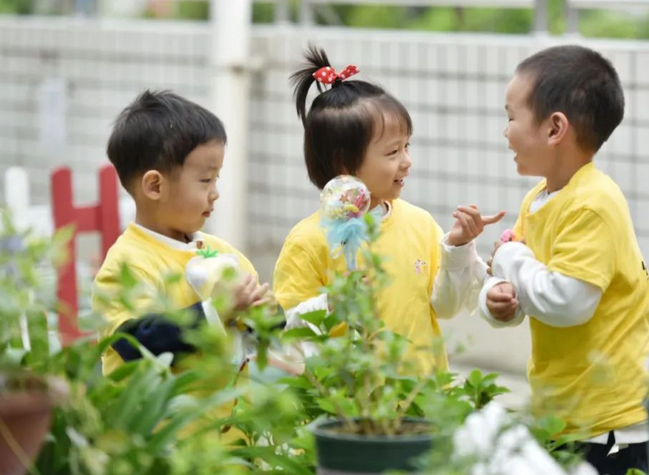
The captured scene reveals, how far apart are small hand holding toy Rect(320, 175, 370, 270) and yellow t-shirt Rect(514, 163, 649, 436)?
417mm

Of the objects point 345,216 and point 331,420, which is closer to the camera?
point 331,420

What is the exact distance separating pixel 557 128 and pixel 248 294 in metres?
0.83

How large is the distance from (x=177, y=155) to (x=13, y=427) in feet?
5.10

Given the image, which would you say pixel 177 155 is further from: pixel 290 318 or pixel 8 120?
pixel 8 120

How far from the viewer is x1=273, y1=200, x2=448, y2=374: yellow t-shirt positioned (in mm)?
3207

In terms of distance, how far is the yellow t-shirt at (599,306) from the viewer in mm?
Answer: 2850

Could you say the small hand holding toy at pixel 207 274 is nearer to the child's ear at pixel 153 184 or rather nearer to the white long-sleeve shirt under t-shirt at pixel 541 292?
the child's ear at pixel 153 184

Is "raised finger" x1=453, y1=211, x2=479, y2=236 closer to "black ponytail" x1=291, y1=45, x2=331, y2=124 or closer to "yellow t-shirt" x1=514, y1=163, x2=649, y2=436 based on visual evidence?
"yellow t-shirt" x1=514, y1=163, x2=649, y2=436

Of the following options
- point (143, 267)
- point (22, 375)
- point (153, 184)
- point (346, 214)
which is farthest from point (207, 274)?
point (22, 375)

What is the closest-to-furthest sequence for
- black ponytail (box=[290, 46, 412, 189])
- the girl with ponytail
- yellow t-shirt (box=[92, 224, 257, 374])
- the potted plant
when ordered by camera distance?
1. the potted plant
2. yellow t-shirt (box=[92, 224, 257, 374])
3. the girl with ponytail
4. black ponytail (box=[290, 46, 412, 189])

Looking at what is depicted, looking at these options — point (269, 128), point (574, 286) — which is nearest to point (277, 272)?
point (574, 286)

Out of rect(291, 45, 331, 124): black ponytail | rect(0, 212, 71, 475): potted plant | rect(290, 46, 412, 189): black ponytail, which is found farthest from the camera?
rect(291, 45, 331, 124): black ponytail

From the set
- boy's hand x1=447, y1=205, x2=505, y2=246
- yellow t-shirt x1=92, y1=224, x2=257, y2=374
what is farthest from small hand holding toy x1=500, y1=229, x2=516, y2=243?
yellow t-shirt x1=92, y1=224, x2=257, y2=374

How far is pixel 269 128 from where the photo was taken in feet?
25.5
